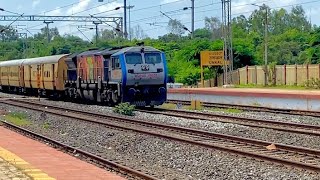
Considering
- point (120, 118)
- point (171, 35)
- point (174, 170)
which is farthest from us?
point (171, 35)

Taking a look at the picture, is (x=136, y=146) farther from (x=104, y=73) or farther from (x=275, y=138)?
(x=104, y=73)

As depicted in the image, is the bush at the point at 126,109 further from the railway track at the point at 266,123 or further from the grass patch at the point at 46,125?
the grass patch at the point at 46,125

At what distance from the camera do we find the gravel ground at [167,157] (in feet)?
40.1

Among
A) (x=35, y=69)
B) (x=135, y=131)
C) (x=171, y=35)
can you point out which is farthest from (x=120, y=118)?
(x=171, y=35)

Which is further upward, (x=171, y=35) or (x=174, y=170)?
(x=171, y=35)

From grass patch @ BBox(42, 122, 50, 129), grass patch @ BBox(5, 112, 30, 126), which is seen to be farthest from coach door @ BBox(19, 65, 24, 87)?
grass patch @ BBox(42, 122, 50, 129)

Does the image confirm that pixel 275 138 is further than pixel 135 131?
No

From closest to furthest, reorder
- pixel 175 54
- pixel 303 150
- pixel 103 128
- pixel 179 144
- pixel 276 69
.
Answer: pixel 303 150
pixel 179 144
pixel 103 128
pixel 276 69
pixel 175 54

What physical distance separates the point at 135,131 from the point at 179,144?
3.64m

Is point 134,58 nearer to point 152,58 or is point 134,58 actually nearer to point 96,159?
point 152,58

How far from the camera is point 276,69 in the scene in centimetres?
5850

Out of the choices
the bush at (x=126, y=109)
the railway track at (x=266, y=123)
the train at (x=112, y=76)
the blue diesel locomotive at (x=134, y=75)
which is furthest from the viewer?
the train at (x=112, y=76)

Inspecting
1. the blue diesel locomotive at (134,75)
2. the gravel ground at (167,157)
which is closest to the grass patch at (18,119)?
the gravel ground at (167,157)

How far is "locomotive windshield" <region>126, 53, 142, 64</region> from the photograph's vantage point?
30.2m
